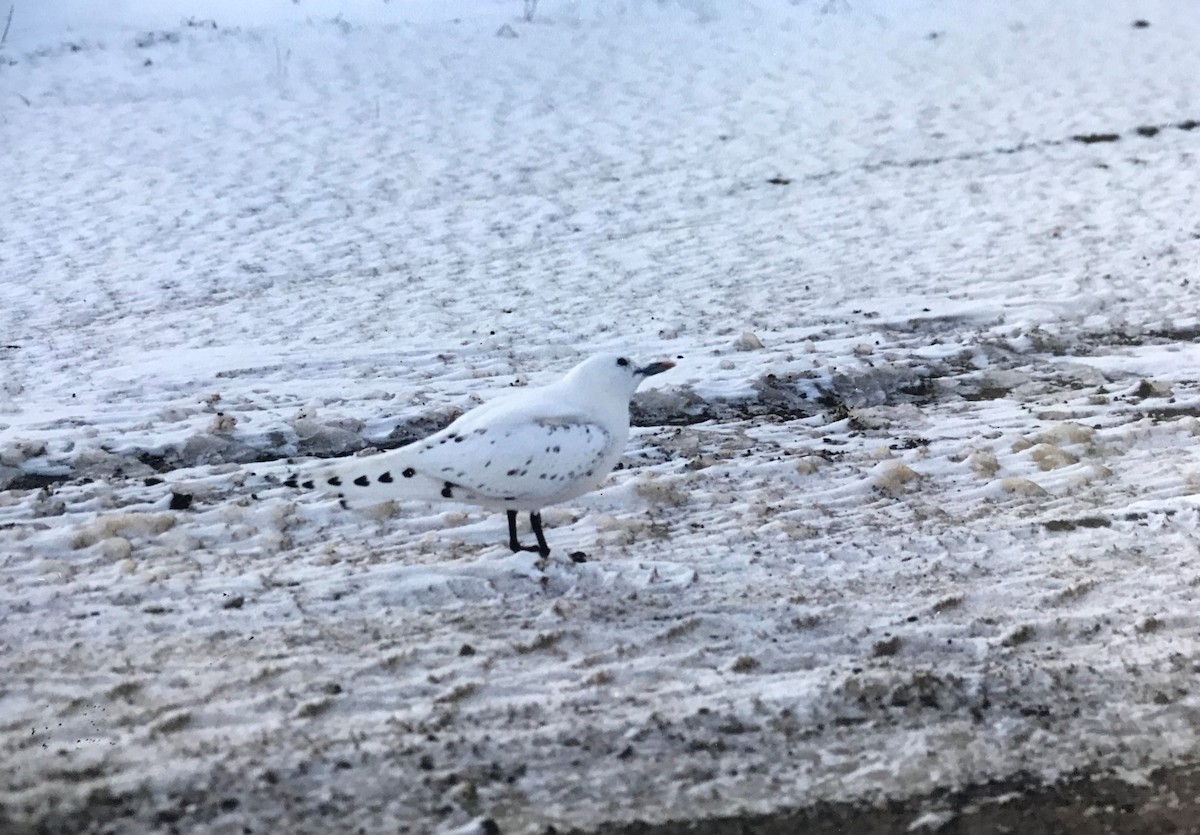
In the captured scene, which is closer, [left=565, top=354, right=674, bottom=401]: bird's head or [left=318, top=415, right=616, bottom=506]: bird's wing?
[left=318, top=415, right=616, bottom=506]: bird's wing

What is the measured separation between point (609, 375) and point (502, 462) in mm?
584

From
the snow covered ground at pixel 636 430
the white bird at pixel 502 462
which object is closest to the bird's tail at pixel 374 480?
the white bird at pixel 502 462

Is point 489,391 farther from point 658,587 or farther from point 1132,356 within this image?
point 1132,356

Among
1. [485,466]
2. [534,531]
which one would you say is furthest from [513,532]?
[485,466]

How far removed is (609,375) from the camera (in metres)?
4.07

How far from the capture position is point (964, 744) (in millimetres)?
3033

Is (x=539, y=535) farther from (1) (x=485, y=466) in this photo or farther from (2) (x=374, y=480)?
(2) (x=374, y=480)

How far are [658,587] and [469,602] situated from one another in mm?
662

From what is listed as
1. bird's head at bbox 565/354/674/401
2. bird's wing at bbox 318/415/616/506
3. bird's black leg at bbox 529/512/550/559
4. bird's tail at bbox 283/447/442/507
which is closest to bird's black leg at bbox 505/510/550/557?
bird's black leg at bbox 529/512/550/559

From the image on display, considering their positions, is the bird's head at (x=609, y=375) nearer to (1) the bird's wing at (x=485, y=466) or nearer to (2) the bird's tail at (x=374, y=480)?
(1) the bird's wing at (x=485, y=466)

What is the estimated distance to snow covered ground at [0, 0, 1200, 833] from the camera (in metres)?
3.01

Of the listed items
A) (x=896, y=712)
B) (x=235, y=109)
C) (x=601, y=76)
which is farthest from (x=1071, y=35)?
(x=896, y=712)

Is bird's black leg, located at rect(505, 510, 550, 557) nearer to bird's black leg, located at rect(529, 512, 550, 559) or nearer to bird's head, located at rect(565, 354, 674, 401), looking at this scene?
bird's black leg, located at rect(529, 512, 550, 559)

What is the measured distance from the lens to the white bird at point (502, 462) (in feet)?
12.3
